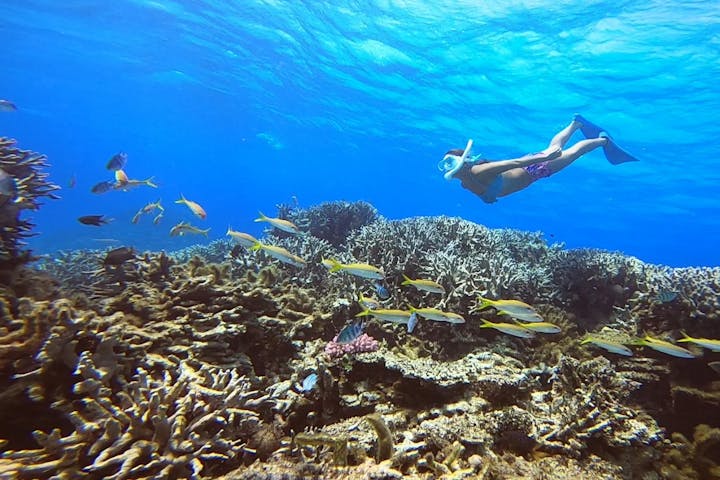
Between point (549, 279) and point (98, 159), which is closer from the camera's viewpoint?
point (549, 279)

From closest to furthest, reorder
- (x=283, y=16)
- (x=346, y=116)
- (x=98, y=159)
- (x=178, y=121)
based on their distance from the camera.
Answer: (x=283, y=16) < (x=346, y=116) < (x=178, y=121) < (x=98, y=159)

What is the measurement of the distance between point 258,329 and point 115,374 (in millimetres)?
1724

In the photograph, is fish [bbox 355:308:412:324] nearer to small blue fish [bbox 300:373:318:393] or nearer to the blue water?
small blue fish [bbox 300:373:318:393]

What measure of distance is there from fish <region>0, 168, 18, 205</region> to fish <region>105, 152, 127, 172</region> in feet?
11.6

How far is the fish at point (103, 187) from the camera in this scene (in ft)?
25.9

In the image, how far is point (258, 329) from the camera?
15.6 ft

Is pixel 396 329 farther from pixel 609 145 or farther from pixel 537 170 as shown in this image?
pixel 609 145

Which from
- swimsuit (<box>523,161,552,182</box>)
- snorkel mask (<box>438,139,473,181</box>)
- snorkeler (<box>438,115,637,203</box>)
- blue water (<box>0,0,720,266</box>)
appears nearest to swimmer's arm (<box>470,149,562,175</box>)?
snorkeler (<box>438,115,637,203</box>)

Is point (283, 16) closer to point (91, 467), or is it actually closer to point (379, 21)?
point (379, 21)

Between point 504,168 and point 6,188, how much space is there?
841 cm

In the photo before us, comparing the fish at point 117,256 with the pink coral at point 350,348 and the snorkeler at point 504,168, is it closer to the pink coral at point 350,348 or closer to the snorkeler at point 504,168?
the pink coral at point 350,348

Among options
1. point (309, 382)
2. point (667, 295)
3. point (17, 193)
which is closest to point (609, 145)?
point (667, 295)

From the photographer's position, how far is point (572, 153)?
918cm

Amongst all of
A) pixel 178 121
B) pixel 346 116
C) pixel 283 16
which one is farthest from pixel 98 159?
pixel 283 16
